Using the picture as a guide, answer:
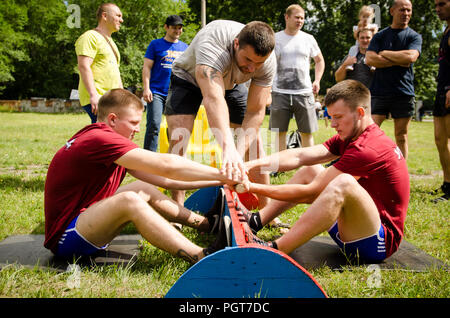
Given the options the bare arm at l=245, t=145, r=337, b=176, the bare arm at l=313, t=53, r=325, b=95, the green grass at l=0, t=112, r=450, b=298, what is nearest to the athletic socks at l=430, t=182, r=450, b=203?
the green grass at l=0, t=112, r=450, b=298

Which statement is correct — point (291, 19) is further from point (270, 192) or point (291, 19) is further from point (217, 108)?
point (270, 192)

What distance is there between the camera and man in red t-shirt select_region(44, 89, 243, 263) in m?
2.34

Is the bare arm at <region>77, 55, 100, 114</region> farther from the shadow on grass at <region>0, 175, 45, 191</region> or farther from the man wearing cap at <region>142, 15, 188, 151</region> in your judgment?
the shadow on grass at <region>0, 175, 45, 191</region>

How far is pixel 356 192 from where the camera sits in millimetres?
2264

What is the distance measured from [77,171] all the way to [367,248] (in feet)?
6.95

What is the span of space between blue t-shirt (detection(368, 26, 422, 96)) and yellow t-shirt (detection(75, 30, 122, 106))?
3.77 meters

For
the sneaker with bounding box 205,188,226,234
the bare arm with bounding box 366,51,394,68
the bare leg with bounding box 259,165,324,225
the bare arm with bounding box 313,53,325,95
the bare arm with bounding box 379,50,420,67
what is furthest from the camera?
the bare arm with bounding box 313,53,325,95

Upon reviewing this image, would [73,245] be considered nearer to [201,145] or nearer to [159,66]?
[201,145]

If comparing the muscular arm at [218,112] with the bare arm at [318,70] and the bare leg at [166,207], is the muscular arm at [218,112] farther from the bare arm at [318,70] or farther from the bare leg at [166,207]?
the bare arm at [318,70]

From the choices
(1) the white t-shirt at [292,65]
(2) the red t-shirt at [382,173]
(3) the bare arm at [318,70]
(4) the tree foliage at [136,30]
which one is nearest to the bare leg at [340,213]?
(2) the red t-shirt at [382,173]

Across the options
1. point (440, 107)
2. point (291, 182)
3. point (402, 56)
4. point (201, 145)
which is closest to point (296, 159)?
point (291, 182)

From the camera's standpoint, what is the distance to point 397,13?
16.5 feet
